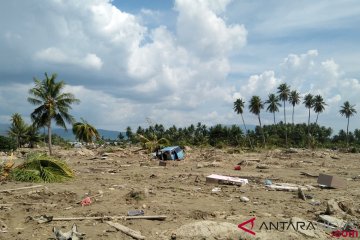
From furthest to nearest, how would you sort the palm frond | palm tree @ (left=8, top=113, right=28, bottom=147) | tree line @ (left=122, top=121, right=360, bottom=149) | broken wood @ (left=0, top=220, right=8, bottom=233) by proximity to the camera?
tree line @ (left=122, top=121, right=360, bottom=149) < palm tree @ (left=8, top=113, right=28, bottom=147) < the palm frond < broken wood @ (left=0, top=220, right=8, bottom=233)

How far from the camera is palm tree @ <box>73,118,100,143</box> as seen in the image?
44.5 meters

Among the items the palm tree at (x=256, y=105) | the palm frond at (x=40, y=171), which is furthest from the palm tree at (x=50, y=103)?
the palm tree at (x=256, y=105)

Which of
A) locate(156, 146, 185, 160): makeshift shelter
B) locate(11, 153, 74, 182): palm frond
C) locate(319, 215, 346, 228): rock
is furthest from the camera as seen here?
locate(156, 146, 185, 160): makeshift shelter

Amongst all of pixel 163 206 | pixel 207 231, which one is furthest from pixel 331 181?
pixel 207 231

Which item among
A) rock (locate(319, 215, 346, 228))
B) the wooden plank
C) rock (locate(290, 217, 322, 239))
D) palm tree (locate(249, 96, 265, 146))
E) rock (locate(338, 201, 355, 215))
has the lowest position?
rock (locate(290, 217, 322, 239))

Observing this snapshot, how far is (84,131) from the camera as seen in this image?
146ft

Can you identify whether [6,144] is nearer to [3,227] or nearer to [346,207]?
[3,227]

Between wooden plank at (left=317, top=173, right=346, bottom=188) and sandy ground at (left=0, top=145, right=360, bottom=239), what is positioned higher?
wooden plank at (left=317, top=173, right=346, bottom=188)

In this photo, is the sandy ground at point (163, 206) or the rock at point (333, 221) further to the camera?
the rock at point (333, 221)

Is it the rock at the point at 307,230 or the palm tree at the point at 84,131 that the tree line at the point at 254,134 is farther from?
the rock at the point at 307,230

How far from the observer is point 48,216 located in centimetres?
694

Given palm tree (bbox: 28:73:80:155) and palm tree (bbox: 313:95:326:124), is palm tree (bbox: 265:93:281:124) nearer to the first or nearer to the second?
palm tree (bbox: 313:95:326:124)

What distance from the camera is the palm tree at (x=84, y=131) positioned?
44.5 meters

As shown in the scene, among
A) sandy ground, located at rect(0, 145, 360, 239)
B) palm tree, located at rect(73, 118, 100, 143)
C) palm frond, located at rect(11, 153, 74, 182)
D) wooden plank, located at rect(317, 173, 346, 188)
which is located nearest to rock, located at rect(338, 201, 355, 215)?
sandy ground, located at rect(0, 145, 360, 239)
